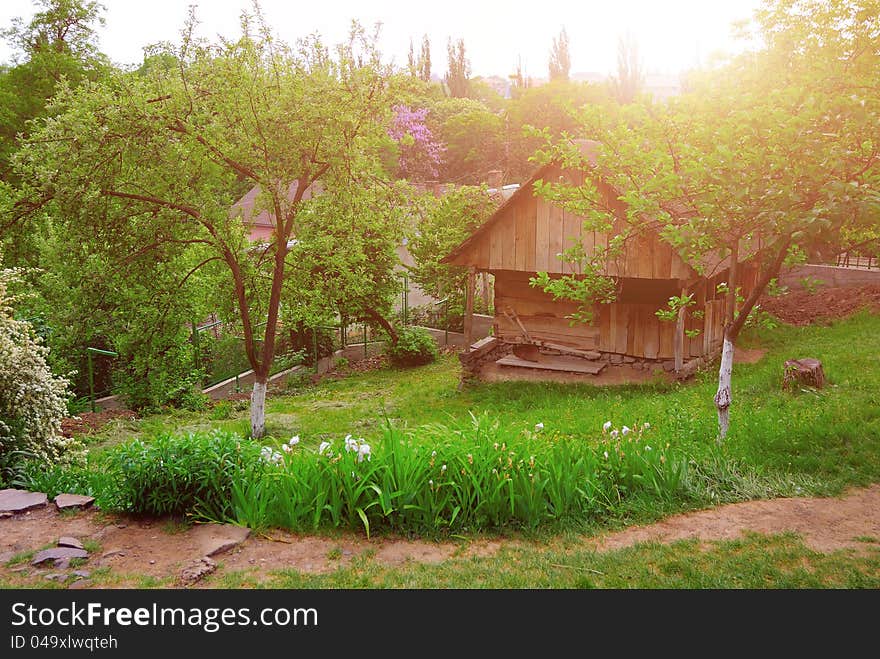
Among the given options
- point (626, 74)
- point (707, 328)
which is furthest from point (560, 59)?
point (707, 328)

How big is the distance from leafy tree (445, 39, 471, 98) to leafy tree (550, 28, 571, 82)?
9069mm

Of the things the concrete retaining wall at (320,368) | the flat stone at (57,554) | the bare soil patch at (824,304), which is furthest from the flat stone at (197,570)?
the bare soil patch at (824,304)

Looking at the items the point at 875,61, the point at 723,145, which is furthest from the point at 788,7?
the point at 723,145

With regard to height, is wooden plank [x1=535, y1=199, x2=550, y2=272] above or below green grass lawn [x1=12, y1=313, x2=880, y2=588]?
above

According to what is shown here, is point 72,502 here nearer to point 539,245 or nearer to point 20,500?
point 20,500

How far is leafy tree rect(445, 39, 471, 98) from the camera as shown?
75562 mm

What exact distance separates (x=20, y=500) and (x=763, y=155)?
321 inches

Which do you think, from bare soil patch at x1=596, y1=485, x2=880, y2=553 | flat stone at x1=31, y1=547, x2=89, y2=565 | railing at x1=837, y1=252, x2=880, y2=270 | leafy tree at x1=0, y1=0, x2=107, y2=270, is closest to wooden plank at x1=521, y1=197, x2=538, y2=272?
bare soil patch at x1=596, y1=485, x2=880, y2=553

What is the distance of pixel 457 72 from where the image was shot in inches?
3000

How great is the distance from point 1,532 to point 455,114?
187 feet

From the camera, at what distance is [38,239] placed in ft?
55.1

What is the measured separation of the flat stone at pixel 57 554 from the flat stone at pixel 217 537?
0.88 meters

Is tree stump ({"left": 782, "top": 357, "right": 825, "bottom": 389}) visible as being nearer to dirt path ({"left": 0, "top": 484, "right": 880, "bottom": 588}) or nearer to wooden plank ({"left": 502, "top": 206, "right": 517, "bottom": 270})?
dirt path ({"left": 0, "top": 484, "right": 880, "bottom": 588})

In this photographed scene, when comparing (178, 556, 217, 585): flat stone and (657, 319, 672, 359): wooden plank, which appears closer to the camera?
(178, 556, 217, 585): flat stone
